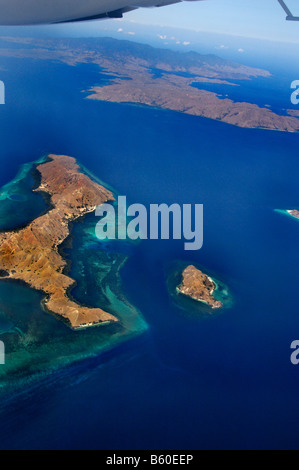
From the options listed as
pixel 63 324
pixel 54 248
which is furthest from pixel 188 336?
pixel 54 248

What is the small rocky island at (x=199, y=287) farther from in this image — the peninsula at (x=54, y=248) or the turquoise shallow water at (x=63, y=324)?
the peninsula at (x=54, y=248)

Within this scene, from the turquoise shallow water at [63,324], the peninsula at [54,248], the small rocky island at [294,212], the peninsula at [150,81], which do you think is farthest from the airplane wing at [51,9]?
the peninsula at [150,81]

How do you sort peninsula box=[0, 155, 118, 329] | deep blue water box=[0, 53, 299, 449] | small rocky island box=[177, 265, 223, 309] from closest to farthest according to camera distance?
1. deep blue water box=[0, 53, 299, 449]
2. peninsula box=[0, 155, 118, 329]
3. small rocky island box=[177, 265, 223, 309]

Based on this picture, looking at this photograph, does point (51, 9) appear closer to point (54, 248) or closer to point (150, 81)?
point (54, 248)

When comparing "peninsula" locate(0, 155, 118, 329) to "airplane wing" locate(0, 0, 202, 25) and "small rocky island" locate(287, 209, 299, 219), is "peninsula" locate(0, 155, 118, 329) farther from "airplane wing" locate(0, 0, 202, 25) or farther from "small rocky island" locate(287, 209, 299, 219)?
"small rocky island" locate(287, 209, 299, 219)

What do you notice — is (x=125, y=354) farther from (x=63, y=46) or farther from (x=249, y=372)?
(x=63, y=46)

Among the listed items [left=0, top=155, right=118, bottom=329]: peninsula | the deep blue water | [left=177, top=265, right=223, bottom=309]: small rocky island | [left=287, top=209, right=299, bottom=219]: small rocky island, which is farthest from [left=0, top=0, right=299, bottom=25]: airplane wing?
[left=287, top=209, right=299, bottom=219]: small rocky island
